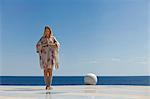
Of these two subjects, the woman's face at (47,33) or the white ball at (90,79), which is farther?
the white ball at (90,79)

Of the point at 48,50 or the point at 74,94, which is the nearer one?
the point at 74,94

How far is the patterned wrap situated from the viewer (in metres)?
12.8

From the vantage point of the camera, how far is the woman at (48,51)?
1273 cm

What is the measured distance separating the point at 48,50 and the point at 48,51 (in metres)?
0.04

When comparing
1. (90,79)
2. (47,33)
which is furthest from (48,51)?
(90,79)

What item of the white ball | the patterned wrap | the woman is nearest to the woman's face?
the woman

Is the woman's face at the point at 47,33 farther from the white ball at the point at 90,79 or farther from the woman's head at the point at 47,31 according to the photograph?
the white ball at the point at 90,79

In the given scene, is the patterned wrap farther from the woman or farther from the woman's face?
the woman's face

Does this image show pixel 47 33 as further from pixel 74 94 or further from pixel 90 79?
pixel 90 79

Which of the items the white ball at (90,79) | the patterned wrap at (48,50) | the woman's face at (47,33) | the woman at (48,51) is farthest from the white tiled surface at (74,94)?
the white ball at (90,79)

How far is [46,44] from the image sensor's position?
1278 centimetres

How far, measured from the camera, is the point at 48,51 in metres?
12.8

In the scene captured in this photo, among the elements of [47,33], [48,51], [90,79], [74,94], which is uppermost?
[47,33]

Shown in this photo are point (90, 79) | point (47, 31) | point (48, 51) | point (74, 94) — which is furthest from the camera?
point (90, 79)
